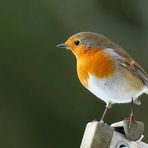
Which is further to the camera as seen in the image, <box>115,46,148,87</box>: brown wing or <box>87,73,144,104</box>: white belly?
<box>115,46,148,87</box>: brown wing

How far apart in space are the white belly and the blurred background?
13.0 ft

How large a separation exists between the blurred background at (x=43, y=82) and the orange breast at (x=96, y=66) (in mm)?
3974

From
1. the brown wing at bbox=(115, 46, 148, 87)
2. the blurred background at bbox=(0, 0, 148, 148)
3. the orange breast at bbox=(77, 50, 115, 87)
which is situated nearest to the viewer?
the orange breast at bbox=(77, 50, 115, 87)

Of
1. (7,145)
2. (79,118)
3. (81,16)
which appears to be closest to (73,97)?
(79,118)

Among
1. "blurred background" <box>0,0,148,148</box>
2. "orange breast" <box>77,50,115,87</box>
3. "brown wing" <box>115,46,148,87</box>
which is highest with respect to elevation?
"blurred background" <box>0,0,148,148</box>

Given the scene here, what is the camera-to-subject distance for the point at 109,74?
537cm

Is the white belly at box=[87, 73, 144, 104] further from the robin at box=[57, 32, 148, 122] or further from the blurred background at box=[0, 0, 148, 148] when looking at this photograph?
the blurred background at box=[0, 0, 148, 148]

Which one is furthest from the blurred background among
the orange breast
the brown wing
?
the orange breast

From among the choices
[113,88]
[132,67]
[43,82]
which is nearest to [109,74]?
[113,88]

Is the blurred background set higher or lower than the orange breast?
higher

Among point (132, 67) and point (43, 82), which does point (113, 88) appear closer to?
point (132, 67)

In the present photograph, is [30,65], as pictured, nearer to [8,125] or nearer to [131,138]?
[8,125]

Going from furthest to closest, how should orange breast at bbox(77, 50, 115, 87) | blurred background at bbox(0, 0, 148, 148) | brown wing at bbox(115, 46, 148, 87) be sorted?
blurred background at bbox(0, 0, 148, 148) < brown wing at bbox(115, 46, 148, 87) < orange breast at bbox(77, 50, 115, 87)

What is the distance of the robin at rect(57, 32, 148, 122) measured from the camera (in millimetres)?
5340
